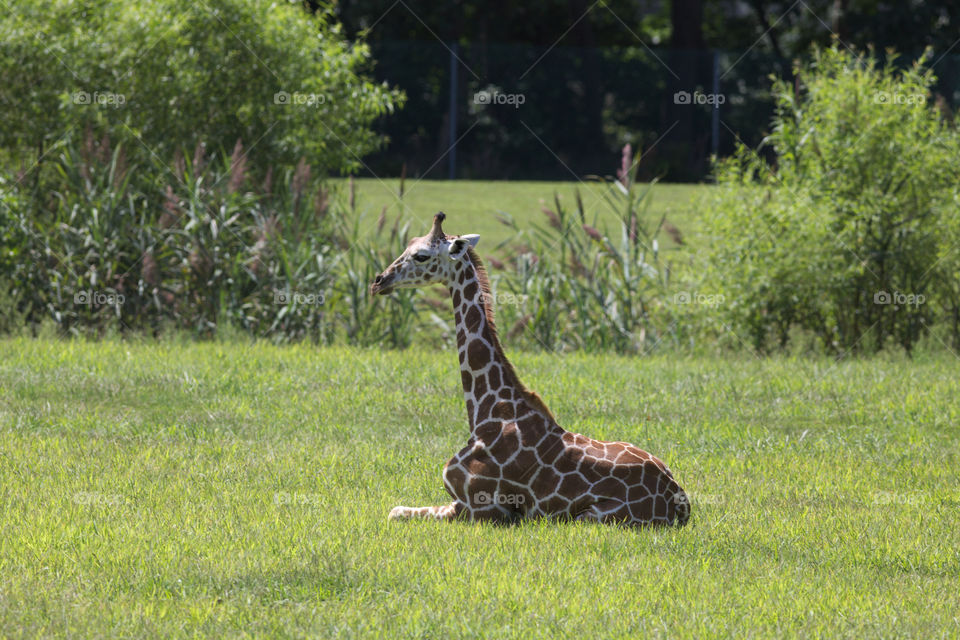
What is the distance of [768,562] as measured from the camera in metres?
5.52

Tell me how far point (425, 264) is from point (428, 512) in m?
1.26

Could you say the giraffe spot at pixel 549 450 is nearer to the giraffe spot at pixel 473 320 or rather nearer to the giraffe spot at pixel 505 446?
the giraffe spot at pixel 505 446

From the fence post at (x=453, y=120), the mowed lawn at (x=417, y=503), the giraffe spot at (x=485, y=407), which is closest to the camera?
the mowed lawn at (x=417, y=503)

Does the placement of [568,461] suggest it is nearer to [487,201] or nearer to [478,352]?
[478,352]

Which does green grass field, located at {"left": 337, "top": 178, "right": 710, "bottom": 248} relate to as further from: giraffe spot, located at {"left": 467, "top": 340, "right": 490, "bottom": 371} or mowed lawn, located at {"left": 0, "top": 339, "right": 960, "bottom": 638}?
giraffe spot, located at {"left": 467, "top": 340, "right": 490, "bottom": 371}

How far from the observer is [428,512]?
600 centimetres

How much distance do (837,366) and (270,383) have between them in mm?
5225

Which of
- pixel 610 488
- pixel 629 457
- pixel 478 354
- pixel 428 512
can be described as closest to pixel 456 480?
pixel 428 512

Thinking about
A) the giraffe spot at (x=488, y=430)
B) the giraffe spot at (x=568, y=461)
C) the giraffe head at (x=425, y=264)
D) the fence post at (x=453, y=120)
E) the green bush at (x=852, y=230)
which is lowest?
the giraffe spot at (x=568, y=461)

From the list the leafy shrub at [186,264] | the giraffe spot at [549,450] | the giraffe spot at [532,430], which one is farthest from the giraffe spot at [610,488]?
the leafy shrub at [186,264]

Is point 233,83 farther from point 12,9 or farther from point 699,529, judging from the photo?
point 699,529

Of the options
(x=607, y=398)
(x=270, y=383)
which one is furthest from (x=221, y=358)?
(x=607, y=398)

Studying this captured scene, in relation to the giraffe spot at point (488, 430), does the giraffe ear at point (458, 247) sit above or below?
above

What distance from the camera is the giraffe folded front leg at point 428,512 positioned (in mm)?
5941
